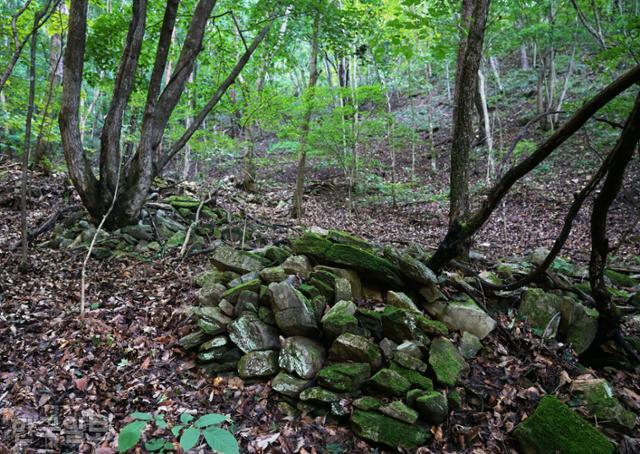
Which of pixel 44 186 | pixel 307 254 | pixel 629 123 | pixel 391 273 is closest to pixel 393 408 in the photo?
pixel 391 273

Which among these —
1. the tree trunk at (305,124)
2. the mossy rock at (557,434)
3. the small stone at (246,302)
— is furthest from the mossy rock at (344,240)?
the tree trunk at (305,124)

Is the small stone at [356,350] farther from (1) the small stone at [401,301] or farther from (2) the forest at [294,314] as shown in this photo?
(1) the small stone at [401,301]

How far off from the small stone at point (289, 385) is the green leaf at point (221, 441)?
1.97m

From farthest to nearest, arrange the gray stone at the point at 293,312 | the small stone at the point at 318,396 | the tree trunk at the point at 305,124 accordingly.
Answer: the tree trunk at the point at 305,124 < the gray stone at the point at 293,312 < the small stone at the point at 318,396

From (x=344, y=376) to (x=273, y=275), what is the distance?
1.48 m

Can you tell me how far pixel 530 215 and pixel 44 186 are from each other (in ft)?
41.1

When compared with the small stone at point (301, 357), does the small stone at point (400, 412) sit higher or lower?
lower

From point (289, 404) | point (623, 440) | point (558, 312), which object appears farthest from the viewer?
point (558, 312)

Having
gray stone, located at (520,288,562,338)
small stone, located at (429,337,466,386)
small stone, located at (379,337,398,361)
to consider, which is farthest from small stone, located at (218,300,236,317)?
gray stone, located at (520,288,562,338)

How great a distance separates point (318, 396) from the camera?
3.30m

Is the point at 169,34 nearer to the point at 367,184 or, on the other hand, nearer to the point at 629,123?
the point at 629,123

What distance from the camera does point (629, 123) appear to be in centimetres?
274

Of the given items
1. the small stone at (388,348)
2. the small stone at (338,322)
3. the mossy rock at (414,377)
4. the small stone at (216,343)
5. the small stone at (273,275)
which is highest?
the small stone at (273,275)

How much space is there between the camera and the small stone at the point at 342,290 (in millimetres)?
4184
